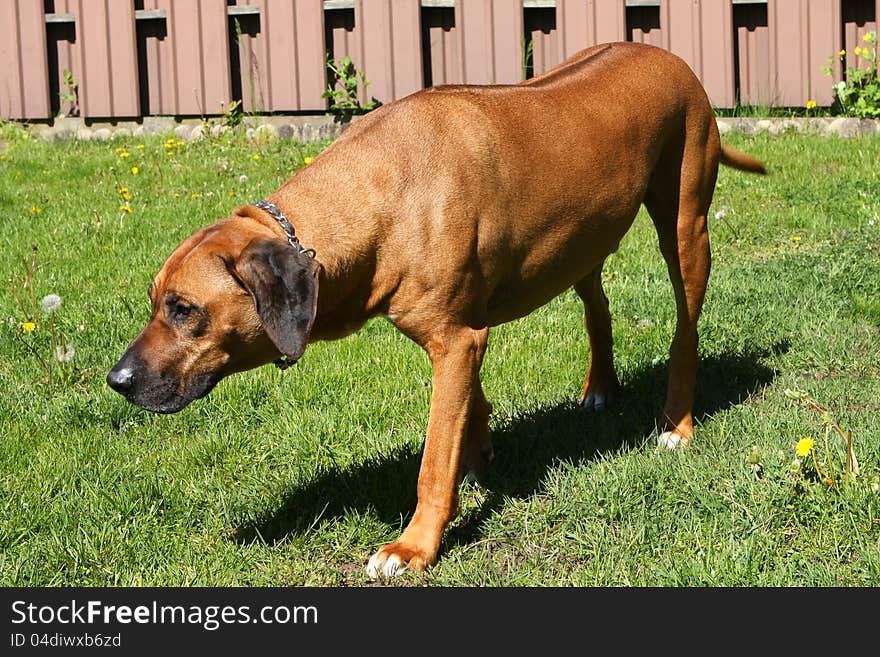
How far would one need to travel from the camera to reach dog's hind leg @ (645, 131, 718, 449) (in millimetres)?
5020

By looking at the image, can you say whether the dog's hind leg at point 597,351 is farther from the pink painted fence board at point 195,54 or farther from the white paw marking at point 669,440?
the pink painted fence board at point 195,54

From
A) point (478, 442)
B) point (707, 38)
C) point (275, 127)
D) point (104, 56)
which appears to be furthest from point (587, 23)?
point (478, 442)

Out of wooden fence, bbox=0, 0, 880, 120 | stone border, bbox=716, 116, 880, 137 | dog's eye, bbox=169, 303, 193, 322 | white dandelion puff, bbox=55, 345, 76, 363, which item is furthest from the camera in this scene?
wooden fence, bbox=0, 0, 880, 120

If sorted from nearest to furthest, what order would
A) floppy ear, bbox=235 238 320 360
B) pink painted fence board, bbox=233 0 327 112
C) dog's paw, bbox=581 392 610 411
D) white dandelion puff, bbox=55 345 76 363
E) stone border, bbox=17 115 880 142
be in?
1. floppy ear, bbox=235 238 320 360
2. dog's paw, bbox=581 392 610 411
3. white dandelion puff, bbox=55 345 76 363
4. stone border, bbox=17 115 880 142
5. pink painted fence board, bbox=233 0 327 112

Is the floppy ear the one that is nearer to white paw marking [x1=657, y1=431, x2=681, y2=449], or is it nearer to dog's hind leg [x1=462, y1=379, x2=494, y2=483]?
dog's hind leg [x1=462, y1=379, x2=494, y2=483]

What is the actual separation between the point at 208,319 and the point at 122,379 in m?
0.33

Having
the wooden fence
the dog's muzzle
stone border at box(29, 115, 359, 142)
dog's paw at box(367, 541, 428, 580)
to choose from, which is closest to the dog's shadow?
dog's paw at box(367, 541, 428, 580)

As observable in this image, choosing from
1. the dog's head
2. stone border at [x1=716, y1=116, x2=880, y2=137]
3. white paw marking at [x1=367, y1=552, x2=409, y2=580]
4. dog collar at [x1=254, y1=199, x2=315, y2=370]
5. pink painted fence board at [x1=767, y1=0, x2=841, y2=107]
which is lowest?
white paw marking at [x1=367, y1=552, x2=409, y2=580]

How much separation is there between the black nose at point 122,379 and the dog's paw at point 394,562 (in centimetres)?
102

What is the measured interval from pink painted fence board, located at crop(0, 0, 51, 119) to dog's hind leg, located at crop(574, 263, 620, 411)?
743cm

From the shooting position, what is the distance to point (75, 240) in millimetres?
7711

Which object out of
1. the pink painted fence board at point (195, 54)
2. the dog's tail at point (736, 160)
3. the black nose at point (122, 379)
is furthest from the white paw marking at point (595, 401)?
the pink painted fence board at point (195, 54)

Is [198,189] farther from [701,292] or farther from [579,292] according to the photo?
[701,292]

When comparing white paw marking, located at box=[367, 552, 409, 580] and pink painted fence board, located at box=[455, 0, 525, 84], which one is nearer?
white paw marking, located at box=[367, 552, 409, 580]
